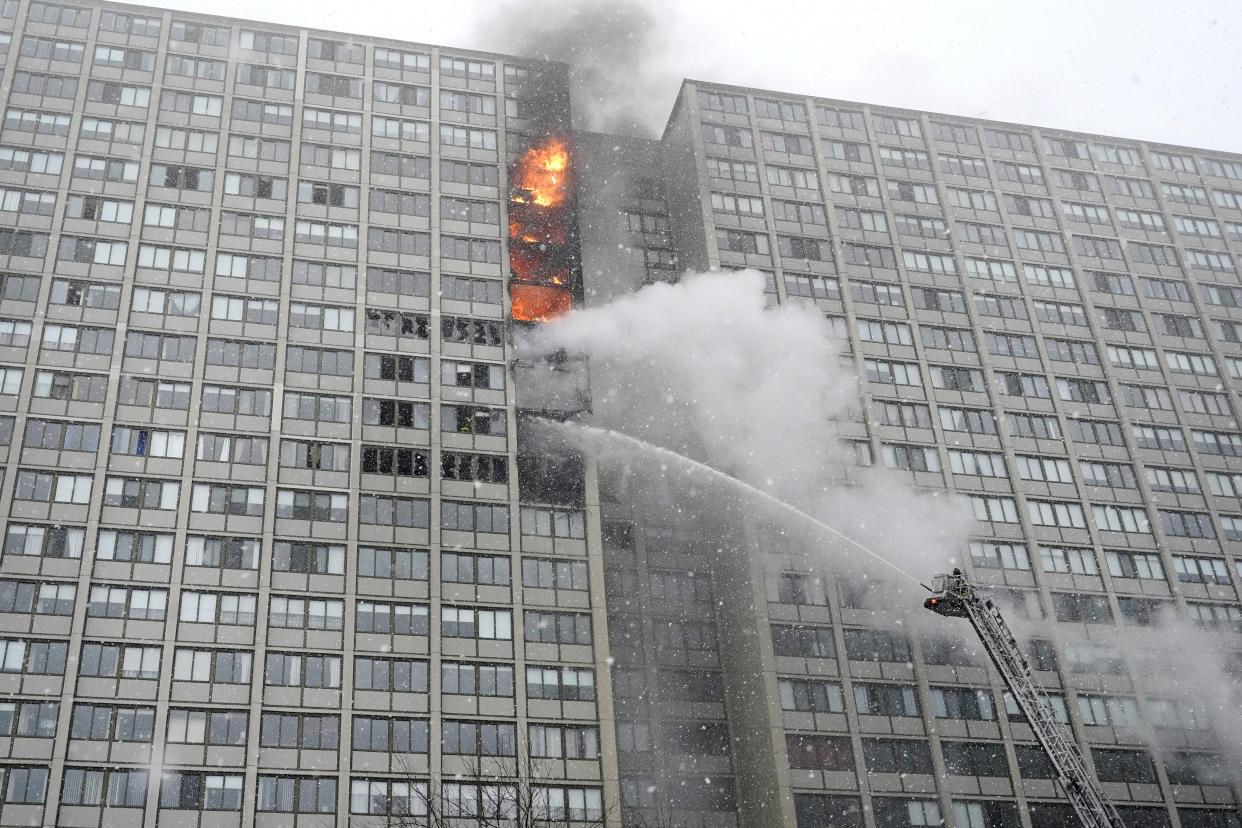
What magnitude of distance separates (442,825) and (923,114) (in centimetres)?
5444

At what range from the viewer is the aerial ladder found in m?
35.1

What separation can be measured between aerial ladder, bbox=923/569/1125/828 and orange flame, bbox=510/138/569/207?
39.0m

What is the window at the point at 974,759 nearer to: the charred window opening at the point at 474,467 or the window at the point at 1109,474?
the window at the point at 1109,474

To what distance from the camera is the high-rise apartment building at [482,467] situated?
5441cm

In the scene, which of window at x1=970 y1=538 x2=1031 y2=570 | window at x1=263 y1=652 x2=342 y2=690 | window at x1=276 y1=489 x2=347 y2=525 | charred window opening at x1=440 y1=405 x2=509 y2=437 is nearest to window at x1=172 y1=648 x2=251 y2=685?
window at x1=263 y1=652 x2=342 y2=690

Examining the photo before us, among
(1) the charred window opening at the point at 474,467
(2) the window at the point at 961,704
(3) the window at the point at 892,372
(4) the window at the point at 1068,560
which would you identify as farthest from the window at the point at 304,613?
(4) the window at the point at 1068,560

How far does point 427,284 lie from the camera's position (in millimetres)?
65438

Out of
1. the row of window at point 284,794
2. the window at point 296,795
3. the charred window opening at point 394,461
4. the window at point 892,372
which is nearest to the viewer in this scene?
the row of window at point 284,794

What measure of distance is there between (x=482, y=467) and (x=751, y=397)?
47.9ft

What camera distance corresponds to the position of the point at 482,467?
201 ft

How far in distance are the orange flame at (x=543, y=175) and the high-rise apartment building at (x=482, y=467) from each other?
2.75 feet

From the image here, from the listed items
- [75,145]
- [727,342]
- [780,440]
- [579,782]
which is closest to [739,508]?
[780,440]

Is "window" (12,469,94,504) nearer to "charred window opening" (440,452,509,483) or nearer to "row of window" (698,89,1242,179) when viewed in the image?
"charred window opening" (440,452,509,483)

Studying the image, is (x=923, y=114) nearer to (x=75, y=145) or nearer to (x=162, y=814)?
(x=75, y=145)
